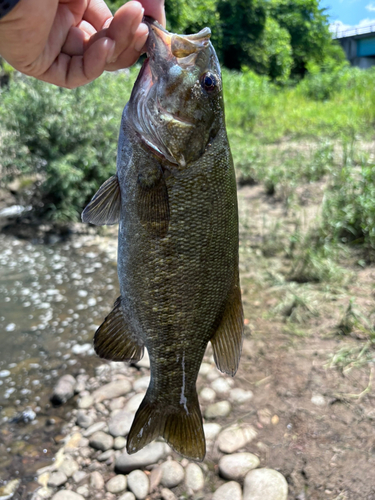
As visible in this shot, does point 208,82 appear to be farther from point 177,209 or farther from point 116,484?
point 116,484

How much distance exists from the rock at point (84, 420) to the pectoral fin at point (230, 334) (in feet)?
6.45

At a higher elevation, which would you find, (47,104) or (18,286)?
(47,104)

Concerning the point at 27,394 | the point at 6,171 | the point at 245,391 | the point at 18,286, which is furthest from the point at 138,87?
the point at 6,171

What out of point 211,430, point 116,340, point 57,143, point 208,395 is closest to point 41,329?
point 208,395

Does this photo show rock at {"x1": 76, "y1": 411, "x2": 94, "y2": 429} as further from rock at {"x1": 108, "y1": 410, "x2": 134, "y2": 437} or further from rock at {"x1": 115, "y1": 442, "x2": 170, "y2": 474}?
rock at {"x1": 115, "y1": 442, "x2": 170, "y2": 474}

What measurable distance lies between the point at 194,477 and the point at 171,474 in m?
0.15

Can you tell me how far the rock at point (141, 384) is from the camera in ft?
12.0

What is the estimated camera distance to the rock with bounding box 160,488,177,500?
2744 millimetres

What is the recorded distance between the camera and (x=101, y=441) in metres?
3.16

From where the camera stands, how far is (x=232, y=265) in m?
1.78

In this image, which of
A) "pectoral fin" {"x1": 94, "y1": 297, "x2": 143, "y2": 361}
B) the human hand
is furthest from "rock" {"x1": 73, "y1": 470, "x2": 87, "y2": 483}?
the human hand

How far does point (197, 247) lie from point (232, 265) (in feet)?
0.59

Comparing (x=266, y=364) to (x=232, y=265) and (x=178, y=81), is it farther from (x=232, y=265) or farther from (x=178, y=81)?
(x=178, y=81)

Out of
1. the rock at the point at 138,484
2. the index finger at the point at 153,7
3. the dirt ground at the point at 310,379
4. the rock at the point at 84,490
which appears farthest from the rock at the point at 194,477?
the index finger at the point at 153,7
